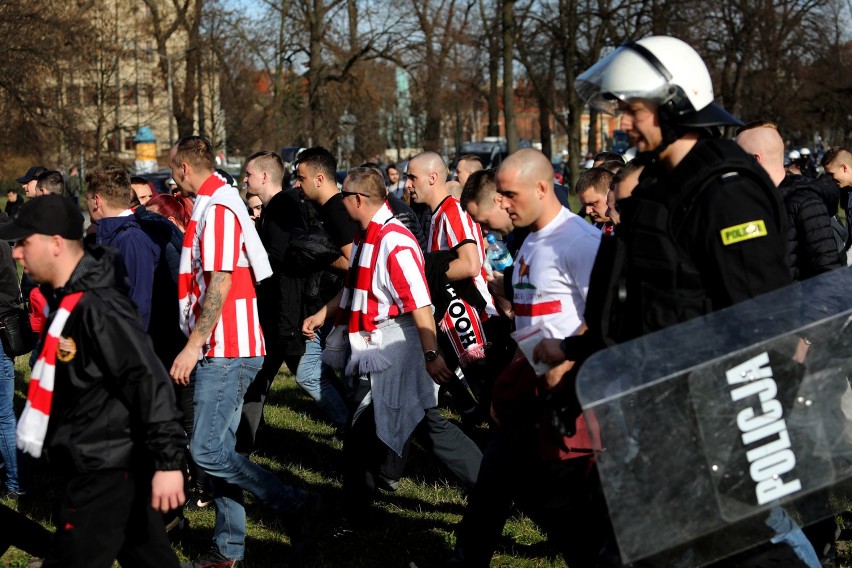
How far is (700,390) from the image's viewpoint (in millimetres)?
3098

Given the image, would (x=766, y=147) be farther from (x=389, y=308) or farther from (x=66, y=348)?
(x=66, y=348)

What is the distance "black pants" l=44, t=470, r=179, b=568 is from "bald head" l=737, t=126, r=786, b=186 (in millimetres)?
3118

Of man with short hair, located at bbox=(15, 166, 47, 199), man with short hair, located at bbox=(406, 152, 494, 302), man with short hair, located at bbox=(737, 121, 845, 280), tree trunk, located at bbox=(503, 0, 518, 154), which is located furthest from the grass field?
tree trunk, located at bbox=(503, 0, 518, 154)

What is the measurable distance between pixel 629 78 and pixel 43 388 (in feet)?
7.56

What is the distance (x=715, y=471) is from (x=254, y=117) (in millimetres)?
33911

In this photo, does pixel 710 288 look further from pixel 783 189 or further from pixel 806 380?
pixel 783 189

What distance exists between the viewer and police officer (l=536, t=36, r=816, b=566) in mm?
3080

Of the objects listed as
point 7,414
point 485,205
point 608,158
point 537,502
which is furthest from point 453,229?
point 7,414

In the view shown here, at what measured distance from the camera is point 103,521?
3680 mm

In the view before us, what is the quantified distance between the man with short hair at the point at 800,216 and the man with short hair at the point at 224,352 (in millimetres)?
2527

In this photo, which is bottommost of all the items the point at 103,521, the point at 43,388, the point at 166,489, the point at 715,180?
the point at 103,521

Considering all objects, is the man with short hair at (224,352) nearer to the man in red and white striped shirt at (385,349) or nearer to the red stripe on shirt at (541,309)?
the man in red and white striped shirt at (385,349)

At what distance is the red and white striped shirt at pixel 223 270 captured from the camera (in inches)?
202

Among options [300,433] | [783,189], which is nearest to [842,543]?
[783,189]
